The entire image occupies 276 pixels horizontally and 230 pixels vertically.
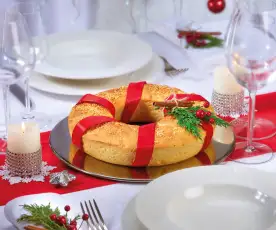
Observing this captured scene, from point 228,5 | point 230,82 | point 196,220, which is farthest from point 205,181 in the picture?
point 228,5

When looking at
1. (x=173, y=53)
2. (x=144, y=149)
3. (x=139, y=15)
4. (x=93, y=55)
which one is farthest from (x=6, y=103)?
(x=139, y=15)

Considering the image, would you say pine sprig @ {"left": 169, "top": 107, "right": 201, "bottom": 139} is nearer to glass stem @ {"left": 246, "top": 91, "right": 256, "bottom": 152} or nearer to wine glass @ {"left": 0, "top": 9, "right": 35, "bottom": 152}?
glass stem @ {"left": 246, "top": 91, "right": 256, "bottom": 152}

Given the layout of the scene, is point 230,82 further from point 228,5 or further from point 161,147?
point 228,5

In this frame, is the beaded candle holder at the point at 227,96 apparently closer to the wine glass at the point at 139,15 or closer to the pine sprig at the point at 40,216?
the pine sprig at the point at 40,216

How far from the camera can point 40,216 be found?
91 centimetres

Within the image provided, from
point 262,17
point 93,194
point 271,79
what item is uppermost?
point 262,17

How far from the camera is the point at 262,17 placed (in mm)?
1037

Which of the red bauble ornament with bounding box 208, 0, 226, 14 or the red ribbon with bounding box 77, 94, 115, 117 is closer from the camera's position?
the red ribbon with bounding box 77, 94, 115, 117

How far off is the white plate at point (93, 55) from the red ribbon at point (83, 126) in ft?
0.98

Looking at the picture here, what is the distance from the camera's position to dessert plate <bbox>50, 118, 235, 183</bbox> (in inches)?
42.3

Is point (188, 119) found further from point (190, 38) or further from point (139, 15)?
point (139, 15)

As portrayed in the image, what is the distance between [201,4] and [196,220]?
5.03ft

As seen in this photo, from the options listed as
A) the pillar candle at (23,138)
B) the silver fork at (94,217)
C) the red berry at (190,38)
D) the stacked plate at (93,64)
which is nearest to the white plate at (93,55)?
the stacked plate at (93,64)

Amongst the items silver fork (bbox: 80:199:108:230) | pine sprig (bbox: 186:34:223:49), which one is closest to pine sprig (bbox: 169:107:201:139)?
silver fork (bbox: 80:199:108:230)
